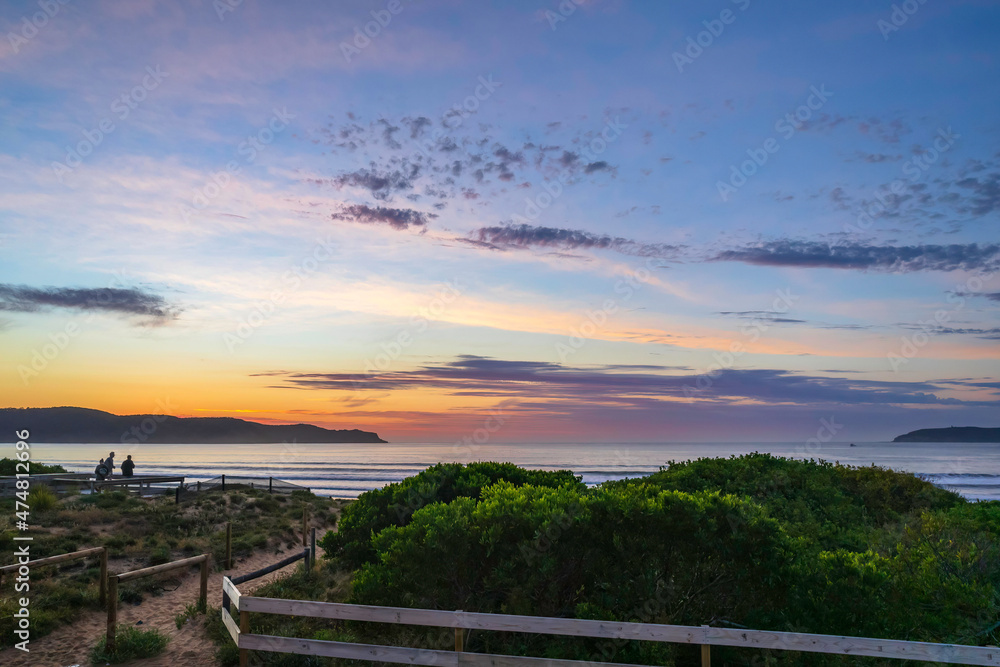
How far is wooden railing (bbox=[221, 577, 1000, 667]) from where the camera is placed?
19.3 feet

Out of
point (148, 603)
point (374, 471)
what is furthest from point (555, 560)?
point (374, 471)

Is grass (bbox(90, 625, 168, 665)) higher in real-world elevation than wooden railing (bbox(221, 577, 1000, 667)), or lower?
lower

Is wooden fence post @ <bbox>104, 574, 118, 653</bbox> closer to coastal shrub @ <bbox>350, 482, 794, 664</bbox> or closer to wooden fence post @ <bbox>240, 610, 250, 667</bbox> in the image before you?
wooden fence post @ <bbox>240, 610, 250, 667</bbox>

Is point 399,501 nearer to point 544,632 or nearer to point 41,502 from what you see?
point 544,632

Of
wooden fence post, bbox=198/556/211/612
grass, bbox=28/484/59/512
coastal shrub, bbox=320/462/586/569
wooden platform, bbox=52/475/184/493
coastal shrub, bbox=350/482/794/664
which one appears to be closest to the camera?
coastal shrub, bbox=350/482/794/664

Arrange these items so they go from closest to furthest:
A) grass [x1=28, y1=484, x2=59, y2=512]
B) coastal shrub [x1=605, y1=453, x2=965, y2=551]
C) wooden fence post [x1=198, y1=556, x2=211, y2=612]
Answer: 1. wooden fence post [x1=198, y1=556, x2=211, y2=612]
2. coastal shrub [x1=605, y1=453, x2=965, y2=551]
3. grass [x1=28, y1=484, x2=59, y2=512]

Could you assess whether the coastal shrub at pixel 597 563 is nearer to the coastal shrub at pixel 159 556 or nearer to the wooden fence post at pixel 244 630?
the wooden fence post at pixel 244 630

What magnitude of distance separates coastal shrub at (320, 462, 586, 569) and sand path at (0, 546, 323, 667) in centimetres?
276

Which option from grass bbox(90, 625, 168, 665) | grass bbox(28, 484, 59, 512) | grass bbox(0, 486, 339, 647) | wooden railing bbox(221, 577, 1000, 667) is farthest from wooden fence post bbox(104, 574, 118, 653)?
grass bbox(28, 484, 59, 512)

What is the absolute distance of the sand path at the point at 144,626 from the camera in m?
9.41

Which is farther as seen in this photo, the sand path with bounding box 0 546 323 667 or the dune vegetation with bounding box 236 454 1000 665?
the sand path with bounding box 0 546 323 667

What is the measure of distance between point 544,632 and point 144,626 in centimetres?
954

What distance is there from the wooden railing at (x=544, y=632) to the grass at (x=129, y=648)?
9.66ft

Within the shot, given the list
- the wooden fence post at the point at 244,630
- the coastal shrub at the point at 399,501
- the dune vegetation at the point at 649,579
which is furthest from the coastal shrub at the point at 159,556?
the wooden fence post at the point at 244,630
